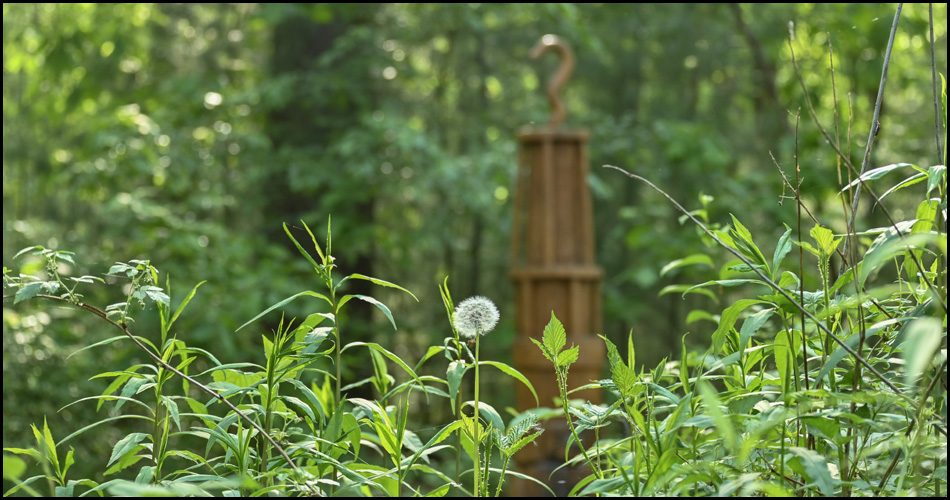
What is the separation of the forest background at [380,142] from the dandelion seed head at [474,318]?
263 cm

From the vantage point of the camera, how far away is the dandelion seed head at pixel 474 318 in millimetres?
885

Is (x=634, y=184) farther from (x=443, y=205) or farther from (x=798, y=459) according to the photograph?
(x=798, y=459)

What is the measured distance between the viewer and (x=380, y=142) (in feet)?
14.4

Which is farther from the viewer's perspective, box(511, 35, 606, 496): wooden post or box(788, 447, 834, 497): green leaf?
box(511, 35, 606, 496): wooden post

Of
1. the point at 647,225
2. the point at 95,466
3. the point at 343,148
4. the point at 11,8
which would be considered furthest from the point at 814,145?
the point at 11,8

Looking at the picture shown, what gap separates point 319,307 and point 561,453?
1.77 m

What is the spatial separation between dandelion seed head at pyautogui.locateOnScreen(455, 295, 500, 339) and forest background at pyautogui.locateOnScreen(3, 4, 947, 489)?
8.63ft

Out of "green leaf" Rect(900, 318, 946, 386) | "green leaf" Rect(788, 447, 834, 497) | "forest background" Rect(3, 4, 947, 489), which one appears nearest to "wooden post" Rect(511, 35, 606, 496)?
"forest background" Rect(3, 4, 947, 489)

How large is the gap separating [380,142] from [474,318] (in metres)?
3.59

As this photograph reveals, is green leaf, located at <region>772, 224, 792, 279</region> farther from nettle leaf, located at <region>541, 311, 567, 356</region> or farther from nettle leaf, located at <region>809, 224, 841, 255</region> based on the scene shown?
nettle leaf, located at <region>541, 311, 567, 356</region>

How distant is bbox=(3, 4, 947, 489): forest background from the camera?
13.1 feet

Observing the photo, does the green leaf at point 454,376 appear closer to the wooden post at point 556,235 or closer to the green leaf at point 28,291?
the green leaf at point 28,291

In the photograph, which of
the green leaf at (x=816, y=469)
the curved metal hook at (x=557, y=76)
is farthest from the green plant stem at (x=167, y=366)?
the curved metal hook at (x=557, y=76)

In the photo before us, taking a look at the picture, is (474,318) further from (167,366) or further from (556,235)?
(556,235)
